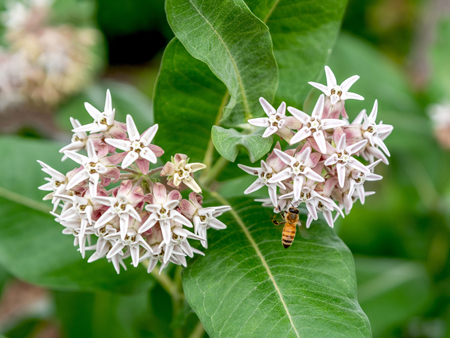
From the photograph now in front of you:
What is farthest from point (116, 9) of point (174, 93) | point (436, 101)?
point (174, 93)

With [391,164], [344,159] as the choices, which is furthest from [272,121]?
[391,164]

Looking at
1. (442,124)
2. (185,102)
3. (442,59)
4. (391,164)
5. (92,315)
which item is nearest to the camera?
(185,102)

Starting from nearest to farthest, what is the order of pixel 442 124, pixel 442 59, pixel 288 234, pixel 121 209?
pixel 121 209
pixel 288 234
pixel 442 124
pixel 442 59

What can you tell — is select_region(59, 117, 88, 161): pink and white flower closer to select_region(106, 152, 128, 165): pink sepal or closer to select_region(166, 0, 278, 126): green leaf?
select_region(106, 152, 128, 165): pink sepal

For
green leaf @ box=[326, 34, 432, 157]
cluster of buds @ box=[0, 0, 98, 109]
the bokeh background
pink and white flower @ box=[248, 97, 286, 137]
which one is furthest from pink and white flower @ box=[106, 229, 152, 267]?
green leaf @ box=[326, 34, 432, 157]

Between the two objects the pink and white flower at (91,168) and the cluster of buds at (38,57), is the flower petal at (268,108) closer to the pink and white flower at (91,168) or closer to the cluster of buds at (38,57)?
the pink and white flower at (91,168)

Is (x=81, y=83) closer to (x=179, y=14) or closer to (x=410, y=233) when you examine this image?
(x=179, y=14)

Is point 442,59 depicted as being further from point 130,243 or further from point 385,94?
point 130,243
